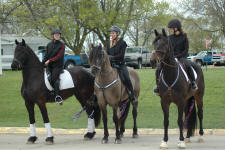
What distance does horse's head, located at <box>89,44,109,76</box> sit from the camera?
8977 mm

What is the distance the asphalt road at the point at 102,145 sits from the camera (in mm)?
9047

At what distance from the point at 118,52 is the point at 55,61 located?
1696 mm

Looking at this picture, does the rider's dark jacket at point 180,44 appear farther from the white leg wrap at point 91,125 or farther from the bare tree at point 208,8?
the bare tree at point 208,8

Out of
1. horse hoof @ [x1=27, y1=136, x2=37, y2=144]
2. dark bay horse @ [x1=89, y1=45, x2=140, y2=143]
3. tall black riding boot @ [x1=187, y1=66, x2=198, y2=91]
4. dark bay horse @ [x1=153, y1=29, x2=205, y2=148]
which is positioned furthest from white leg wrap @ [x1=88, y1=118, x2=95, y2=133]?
tall black riding boot @ [x1=187, y1=66, x2=198, y2=91]

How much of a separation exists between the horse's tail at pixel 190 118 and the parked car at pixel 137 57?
86.7 ft

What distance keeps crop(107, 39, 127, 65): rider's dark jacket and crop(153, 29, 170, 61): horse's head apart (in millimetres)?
1424

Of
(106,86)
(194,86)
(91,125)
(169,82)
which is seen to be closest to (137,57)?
(91,125)

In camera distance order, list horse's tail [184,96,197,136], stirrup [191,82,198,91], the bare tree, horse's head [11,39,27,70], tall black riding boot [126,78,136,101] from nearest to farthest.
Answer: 1. stirrup [191,82,198,91]
2. horse's head [11,39,27,70]
3. horse's tail [184,96,197,136]
4. tall black riding boot [126,78,136,101]
5. the bare tree

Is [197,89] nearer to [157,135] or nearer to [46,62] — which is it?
[157,135]

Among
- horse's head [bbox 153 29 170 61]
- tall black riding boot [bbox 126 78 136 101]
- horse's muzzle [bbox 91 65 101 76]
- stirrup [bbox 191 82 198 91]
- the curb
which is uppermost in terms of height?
horse's head [bbox 153 29 170 61]

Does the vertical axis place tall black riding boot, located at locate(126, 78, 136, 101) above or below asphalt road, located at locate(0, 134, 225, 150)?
above

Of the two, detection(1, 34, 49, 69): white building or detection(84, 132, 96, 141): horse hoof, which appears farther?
detection(1, 34, 49, 69): white building

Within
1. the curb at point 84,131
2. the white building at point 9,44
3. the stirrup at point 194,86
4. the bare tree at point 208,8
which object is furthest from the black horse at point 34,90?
the bare tree at point 208,8

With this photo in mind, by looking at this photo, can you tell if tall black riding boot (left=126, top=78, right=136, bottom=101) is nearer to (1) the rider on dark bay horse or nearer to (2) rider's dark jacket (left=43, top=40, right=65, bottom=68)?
(1) the rider on dark bay horse
